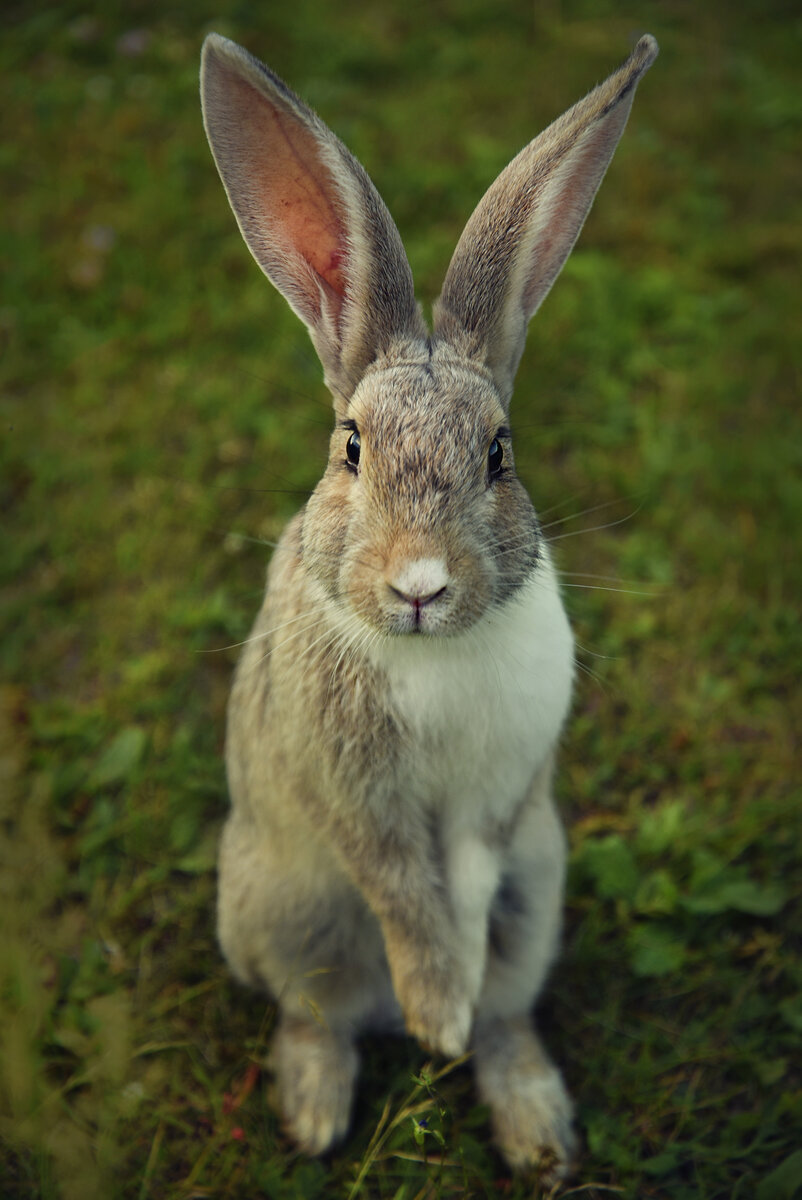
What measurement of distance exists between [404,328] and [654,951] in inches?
84.7

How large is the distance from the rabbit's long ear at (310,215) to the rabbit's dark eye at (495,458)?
380 mm

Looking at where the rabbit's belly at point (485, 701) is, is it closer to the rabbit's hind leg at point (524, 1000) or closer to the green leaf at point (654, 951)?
the rabbit's hind leg at point (524, 1000)

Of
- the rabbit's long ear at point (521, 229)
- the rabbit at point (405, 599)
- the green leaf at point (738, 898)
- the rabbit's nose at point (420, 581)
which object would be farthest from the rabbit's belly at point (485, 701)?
the green leaf at point (738, 898)

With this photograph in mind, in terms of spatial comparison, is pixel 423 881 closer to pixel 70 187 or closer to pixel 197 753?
pixel 197 753

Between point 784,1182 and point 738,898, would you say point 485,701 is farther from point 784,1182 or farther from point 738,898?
point 784,1182

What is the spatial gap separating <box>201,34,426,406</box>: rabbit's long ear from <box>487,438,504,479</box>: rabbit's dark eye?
38 cm

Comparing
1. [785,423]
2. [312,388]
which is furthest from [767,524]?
[312,388]

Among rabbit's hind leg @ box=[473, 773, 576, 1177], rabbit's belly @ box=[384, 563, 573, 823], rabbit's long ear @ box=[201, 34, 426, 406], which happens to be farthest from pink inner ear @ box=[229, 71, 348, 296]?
rabbit's hind leg @ box=[473, 773, 576, 1177]

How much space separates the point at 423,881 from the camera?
2611 mm

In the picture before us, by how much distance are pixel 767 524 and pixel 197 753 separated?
260 cm

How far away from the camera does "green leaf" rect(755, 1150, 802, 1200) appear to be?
2.62m

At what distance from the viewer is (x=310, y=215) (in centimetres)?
254

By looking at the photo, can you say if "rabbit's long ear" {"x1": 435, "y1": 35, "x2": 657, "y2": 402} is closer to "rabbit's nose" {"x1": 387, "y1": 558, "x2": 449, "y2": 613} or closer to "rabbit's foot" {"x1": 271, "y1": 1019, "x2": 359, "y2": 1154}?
"rabbit's nose" {"x1": 387, "y1": 558, "x2": 449, "y2": 613}

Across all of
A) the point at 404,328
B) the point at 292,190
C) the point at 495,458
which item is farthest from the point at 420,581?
the point at 292,190
